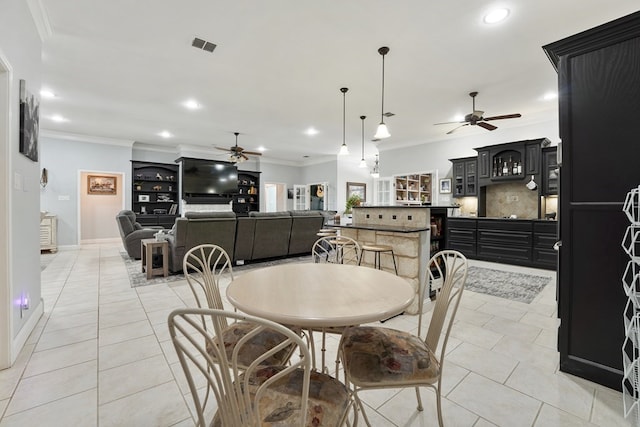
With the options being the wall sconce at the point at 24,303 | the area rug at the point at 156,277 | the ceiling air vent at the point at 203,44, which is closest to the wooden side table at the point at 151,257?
the area rug at the point at 156,277

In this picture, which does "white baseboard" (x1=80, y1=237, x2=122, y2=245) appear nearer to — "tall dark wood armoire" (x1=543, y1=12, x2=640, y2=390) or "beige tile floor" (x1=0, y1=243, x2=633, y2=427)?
"beige tile floor" (x1=0, y1=243, x2=633, y2=427)

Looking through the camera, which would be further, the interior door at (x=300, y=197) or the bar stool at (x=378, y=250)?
the interior door at (x=300, y=197)

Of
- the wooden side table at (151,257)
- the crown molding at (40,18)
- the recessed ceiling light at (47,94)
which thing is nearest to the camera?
the crown molding at (40,18)

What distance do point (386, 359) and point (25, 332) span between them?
9.42ft

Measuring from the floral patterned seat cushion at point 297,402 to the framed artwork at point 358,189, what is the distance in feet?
30.7

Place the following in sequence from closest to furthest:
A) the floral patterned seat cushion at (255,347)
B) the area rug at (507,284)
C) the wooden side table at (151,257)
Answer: the floral patterned seat cushion at (255,347), the area rug at (507,284), the wooden side table at (151,257)

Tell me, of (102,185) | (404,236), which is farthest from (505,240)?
(102,185)

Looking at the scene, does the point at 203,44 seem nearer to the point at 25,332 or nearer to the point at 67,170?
the point at 25,332

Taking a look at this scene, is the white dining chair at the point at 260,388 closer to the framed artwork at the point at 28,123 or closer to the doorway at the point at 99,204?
the framed artwork at the point at 28,123

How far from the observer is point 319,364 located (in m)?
2.13

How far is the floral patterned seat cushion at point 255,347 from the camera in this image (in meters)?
1.32

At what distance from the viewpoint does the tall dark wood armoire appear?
169 centimetres

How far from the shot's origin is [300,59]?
3482 millimetres

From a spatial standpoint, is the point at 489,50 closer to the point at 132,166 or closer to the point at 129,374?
the point at 129,374
